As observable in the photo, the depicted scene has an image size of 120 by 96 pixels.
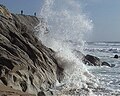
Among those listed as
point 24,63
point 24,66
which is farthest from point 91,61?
point 24,66

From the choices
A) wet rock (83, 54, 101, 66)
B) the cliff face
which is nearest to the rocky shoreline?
the cliff face

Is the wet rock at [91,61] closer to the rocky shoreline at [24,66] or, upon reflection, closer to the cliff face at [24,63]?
the rocky shoreline at [24,66]

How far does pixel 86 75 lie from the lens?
54.7 feet

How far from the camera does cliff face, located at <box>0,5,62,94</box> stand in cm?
1106

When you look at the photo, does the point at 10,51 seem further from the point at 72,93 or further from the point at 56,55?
the point at 56,55

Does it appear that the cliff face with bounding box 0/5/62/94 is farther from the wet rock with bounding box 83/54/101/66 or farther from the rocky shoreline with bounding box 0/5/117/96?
the wet rock with bounding box 83/54/101/66

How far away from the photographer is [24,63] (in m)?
12.0

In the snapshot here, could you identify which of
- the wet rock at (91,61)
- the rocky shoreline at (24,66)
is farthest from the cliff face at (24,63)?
the wet rock at (91,61)

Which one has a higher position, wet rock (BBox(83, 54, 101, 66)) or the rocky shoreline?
wet rock (BBox(83, 54, 101, 66))

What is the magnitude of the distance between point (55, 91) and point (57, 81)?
182 cm

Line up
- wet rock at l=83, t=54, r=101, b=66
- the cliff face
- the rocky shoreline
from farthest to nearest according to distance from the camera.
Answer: wet rock at l=83, t=54, r=101, b=66 < the cliff face < the rocky shoreline

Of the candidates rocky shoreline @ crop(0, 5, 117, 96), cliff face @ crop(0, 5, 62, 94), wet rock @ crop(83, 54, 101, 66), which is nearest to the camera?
rocky shoreline @ crop(0, 5, 117, 96)

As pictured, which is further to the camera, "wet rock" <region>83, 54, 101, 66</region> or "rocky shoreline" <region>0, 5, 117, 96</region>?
"wet rock" <region>83, 54, 101, 66</region>

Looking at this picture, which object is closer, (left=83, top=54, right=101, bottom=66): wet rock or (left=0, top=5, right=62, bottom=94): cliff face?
(left=0, top=5, right=62, bottom=94): cliff face
